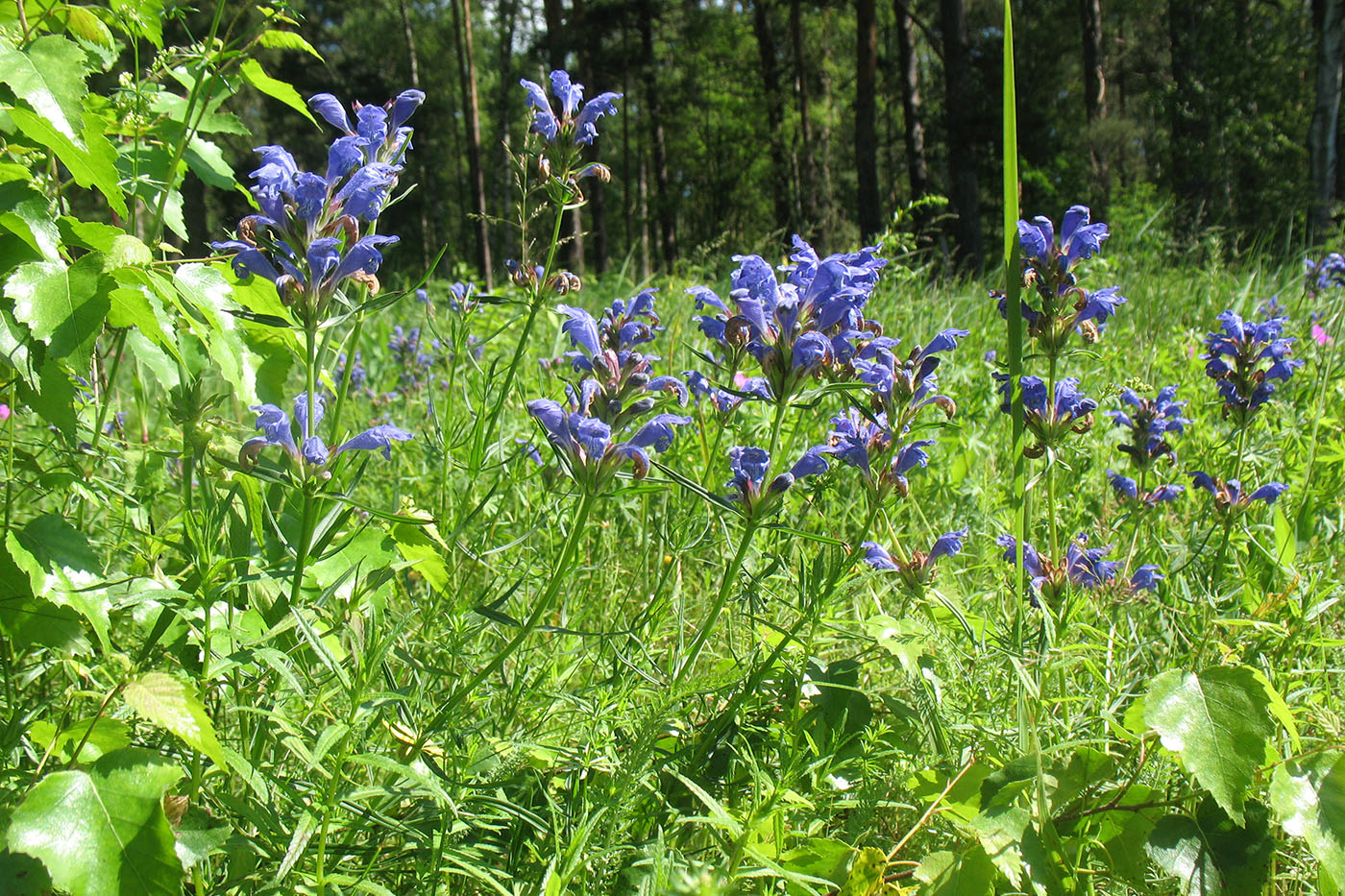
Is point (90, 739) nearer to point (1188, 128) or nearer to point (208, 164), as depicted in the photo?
point (208, 164)

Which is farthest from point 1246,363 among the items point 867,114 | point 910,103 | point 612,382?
point 910,103

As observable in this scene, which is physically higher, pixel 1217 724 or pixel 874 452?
pixel 874 452

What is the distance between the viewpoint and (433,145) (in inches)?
1586

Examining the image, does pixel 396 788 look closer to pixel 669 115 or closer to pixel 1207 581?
pixel 1207 581

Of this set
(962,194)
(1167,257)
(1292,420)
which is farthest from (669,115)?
(1292,420)

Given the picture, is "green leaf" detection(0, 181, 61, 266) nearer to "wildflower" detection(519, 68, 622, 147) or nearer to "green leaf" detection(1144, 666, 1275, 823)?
"wildflower" detection(519, 68, 622, 147)

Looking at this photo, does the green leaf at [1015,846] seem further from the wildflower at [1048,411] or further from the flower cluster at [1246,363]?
the flower cluster at [1246,363]

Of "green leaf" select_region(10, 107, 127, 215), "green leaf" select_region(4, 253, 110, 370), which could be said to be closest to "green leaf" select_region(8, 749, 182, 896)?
"green leaf" select_region(4, 253, 110, 370)

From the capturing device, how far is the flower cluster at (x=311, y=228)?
53.2 inches

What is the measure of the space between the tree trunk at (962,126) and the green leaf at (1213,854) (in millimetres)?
11442

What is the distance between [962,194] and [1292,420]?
1032cm

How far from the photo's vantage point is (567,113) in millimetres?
2115

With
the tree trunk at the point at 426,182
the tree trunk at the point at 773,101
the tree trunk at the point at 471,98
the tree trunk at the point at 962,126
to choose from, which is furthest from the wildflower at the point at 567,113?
the tree trunk at the point at 426,182

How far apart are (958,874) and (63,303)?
67.2 inches
